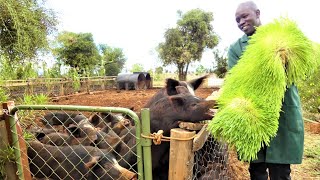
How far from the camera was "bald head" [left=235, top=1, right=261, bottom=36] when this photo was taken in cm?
285

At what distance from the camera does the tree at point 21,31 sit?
8.16 m

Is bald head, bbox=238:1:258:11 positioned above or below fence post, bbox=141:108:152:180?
above

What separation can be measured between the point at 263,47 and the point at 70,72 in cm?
2167

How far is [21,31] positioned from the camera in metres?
8.48

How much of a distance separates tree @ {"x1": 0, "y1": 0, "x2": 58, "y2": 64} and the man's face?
22.4 ft

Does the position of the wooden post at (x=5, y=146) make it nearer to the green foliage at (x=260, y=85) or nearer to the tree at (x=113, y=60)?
the green foliage at (x=260, y=85)

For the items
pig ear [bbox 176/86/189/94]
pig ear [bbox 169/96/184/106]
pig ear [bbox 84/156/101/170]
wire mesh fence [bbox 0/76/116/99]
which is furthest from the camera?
wire mesh fence [bbox 0/76/116/99]

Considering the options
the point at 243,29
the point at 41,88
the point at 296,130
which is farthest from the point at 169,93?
the point at 41,88

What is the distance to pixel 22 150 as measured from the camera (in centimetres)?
234

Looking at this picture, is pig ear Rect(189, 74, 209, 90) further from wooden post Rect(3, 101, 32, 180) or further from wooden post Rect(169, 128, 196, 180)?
wooden post Rect(3, 101, 32, 180)

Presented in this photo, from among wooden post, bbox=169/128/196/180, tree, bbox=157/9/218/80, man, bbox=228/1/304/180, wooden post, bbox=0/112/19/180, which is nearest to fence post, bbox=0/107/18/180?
wooden post, bbox=0/112/19/180

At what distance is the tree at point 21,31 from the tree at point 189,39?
1984 centimetres

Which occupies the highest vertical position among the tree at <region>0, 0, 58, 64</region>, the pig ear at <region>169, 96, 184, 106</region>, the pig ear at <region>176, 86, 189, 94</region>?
the tree at <region>0, 0, 58, 64</region>

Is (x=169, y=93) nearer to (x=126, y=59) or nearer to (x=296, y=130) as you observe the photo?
(x=296, y=130)
